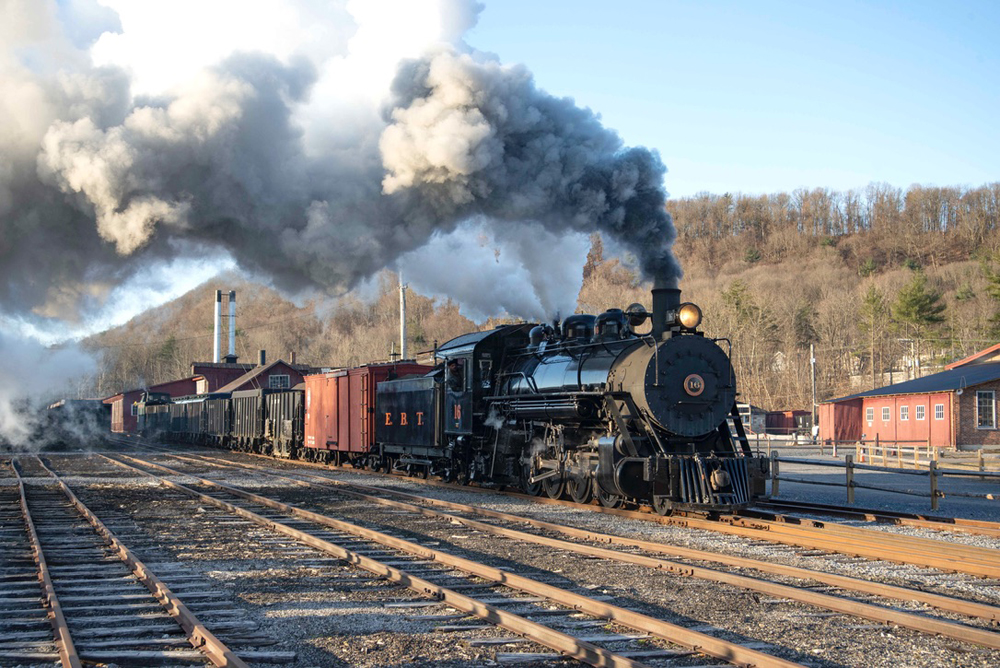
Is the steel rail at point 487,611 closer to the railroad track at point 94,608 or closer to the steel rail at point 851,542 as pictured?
the railroad track at point 94,608

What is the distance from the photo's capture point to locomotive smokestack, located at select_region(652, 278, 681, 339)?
15.1 m

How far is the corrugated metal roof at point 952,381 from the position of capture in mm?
39281

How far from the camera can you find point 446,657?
20.4 feet

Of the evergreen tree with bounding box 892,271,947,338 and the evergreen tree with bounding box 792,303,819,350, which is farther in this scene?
the evergreen tree with bounding box 792,303,819,350

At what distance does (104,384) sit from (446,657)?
424 feet

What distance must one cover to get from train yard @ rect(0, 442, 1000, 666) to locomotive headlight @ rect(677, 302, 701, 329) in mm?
3196

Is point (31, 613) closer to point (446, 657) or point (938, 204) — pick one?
point (446, 657)

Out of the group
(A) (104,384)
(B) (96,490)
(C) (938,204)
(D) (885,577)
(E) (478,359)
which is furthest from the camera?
(C) (938,204)

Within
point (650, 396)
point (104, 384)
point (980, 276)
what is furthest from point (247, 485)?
point (104, 384)

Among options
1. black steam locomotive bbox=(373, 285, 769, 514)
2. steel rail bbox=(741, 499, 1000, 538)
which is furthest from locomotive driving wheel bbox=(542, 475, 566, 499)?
steel rail bbox=(741, 499, 1000, 538)

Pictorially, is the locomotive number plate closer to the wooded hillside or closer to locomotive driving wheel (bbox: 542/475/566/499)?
locomotive driving wheel (bbox: 542/475/566/499)

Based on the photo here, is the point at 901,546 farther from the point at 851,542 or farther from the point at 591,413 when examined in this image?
the point at 591,413

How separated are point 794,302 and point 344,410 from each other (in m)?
74.7

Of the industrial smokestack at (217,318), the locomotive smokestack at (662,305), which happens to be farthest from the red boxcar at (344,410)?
the industrial smokestack at (217,318)
